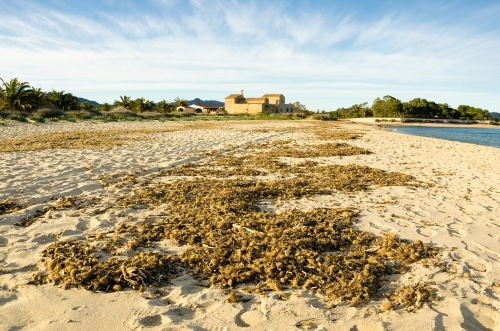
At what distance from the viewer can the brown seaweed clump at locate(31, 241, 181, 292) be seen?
2.30 m

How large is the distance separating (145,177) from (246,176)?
1.85 metres

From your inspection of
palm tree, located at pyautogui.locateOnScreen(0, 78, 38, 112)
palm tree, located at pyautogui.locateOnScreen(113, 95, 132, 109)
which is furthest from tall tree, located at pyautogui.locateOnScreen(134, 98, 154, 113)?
palm tree, located at pyautogui.locateOnScreen(0, 78, 38, 112)

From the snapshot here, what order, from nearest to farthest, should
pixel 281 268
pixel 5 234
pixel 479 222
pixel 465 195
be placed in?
pixel 281 268 < pixel 5 234 < pixel 479 222 < pixel 465 195

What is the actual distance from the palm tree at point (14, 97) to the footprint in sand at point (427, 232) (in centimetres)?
3155

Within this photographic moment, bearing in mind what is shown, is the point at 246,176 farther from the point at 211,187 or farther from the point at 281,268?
the point at 281,268

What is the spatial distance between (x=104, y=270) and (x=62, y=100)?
39898mm

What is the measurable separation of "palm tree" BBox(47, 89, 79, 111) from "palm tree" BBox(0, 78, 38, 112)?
823 cm

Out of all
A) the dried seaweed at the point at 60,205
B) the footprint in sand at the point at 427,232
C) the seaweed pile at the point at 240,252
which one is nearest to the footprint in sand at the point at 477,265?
the seaweed pile at the point at 240,252

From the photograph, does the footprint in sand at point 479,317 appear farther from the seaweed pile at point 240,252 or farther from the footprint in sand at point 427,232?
the footprint in sand at point 427,232

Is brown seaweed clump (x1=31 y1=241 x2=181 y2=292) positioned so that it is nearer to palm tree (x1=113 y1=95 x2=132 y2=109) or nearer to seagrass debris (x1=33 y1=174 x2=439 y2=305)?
seagrass debris (x1=33 y1=174 x2=439 y2=305)

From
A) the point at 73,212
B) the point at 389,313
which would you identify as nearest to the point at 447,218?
the point at 389,313

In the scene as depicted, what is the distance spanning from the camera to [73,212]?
3785 mm

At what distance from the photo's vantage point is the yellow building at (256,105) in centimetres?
6306

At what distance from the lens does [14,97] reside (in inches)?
1068
